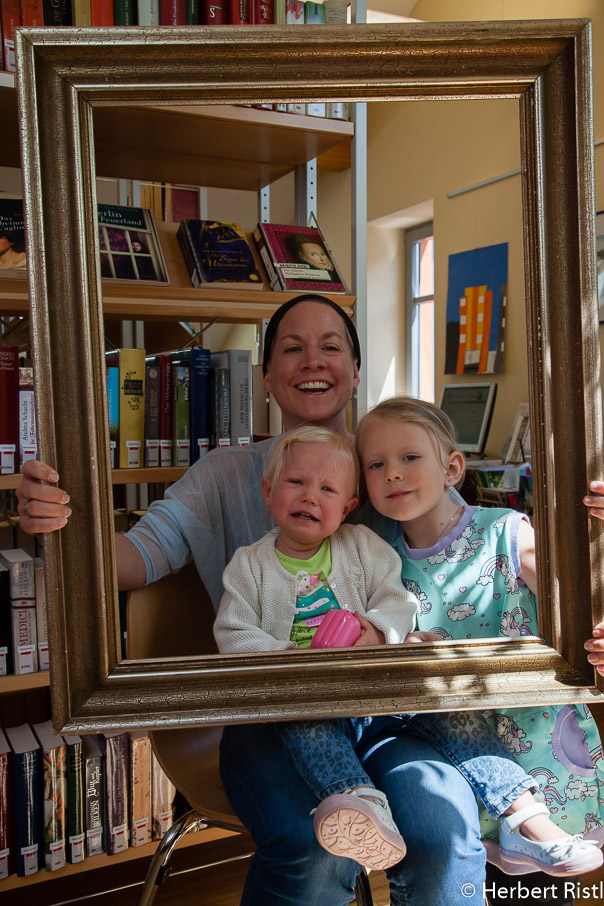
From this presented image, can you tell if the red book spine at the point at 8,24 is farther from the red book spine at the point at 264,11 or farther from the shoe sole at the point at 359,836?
the shoe sole at the point at 359,836

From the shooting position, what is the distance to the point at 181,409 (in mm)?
1497

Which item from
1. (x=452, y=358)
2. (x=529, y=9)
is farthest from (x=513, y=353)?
(x=529, y=9)

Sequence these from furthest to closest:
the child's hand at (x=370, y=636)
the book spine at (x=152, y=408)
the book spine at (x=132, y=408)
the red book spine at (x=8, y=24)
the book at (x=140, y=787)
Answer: the book at (x=140, y=787) < the red book spine at (x=8, y=24) < the book spine at (x=152, y=408) < the book spine at (x=132, y=408) < the child's hand at (x=370, y=636)

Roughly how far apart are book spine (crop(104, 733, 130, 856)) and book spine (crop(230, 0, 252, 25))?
1875 mm

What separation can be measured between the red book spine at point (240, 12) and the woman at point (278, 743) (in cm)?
92

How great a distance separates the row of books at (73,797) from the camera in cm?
180

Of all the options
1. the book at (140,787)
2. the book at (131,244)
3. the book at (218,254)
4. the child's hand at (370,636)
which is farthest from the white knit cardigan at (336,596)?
the book at (140,787)

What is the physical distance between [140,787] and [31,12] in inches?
77.5

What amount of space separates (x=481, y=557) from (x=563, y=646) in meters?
0.17

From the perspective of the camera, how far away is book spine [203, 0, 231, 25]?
1.81 metres

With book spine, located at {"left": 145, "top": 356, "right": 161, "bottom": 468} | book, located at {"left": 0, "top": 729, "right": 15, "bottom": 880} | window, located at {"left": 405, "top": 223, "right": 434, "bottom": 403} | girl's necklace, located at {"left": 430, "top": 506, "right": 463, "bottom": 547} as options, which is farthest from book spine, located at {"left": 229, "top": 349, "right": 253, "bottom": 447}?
book, located at {"left": 0, "top": 729, "right": 15, "bottom": 880}

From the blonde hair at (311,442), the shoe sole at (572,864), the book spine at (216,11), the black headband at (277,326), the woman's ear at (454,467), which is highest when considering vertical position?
the book spine at (216,11)

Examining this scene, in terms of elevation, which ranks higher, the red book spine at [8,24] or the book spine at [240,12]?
the book spine at [240,12]

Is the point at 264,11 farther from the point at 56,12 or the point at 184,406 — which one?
the point at 184,406
